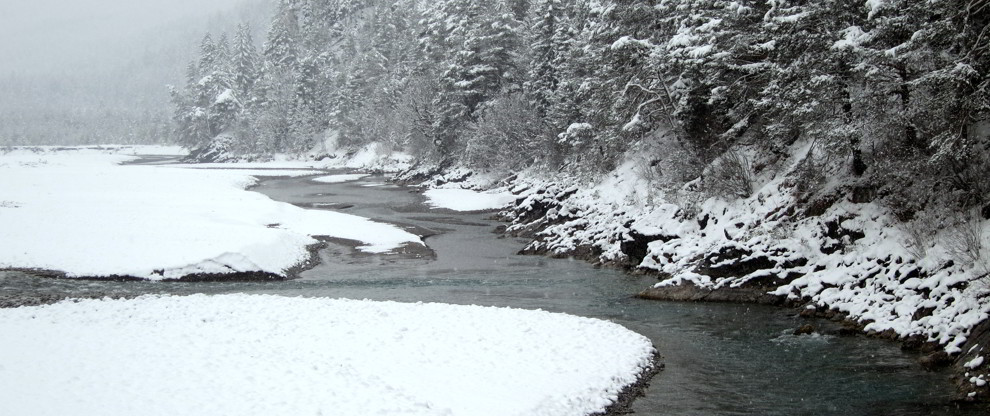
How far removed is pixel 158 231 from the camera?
2802 cm

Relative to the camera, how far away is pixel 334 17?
4680 inches

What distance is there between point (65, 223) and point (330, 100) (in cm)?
6971

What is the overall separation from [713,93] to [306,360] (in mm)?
19493

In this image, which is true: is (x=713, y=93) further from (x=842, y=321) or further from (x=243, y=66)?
(x=243, y=66)

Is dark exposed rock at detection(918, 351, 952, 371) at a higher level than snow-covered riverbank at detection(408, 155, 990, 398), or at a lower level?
lower

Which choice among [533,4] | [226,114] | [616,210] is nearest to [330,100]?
[226,114]

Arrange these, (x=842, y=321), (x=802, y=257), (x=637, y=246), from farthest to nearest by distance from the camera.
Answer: (x=637, y=246) < (x=802, y=257) < (x=842, y=321)

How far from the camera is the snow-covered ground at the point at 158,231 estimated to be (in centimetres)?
2405

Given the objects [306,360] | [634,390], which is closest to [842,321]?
[634,390]

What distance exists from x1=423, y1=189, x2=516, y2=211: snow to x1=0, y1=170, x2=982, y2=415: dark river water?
28.5ft

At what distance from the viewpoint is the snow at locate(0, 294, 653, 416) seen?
9695mm

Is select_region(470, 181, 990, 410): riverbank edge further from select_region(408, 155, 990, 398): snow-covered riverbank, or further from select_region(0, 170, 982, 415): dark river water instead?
select_region(0, 170, 982, 415): dark river water

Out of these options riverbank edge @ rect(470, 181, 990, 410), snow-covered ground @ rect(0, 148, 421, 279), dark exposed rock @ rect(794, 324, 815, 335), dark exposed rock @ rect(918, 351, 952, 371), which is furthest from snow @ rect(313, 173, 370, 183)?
dark exposed rock @ rect(918, 351, 952, 371)

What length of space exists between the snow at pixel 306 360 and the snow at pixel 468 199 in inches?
1079
